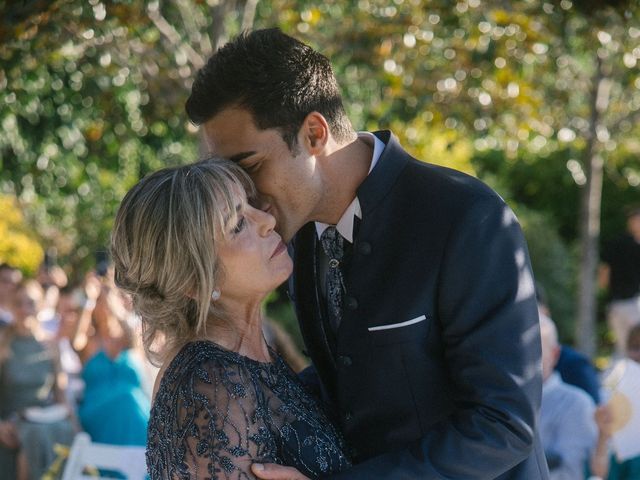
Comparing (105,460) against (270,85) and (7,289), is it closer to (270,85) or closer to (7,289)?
(270,85)

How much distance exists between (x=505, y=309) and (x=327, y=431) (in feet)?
2.02

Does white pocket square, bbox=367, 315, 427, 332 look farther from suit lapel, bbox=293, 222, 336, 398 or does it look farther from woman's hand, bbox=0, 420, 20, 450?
woman's hand, bbox=0, 420, 20, 450

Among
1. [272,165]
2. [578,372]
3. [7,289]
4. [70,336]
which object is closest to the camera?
[272,165]

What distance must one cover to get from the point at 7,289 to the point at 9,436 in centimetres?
155

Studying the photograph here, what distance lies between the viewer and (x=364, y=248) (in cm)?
264

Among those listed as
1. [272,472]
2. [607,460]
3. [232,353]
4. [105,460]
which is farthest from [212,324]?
[607,460]

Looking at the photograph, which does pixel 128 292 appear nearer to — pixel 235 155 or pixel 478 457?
pixel 235 155

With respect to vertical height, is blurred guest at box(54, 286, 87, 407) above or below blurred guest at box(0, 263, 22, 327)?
below

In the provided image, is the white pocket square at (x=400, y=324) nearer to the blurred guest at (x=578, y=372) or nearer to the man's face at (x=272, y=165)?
the man's face at (x=272, y=165)

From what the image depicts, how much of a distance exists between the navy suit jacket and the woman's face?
0.21 m

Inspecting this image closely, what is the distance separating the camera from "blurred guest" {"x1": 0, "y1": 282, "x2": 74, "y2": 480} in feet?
23.1

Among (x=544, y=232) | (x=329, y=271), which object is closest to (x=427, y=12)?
(x=329, y=271)

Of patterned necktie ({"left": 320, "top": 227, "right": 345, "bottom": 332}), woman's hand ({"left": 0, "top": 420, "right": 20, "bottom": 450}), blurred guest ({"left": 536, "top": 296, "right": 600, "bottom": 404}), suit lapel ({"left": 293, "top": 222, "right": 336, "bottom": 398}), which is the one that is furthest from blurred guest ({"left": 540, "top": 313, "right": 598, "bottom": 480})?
woman's hand ({"left": 0, "top": 420, "right": 20, "bottom": 450})

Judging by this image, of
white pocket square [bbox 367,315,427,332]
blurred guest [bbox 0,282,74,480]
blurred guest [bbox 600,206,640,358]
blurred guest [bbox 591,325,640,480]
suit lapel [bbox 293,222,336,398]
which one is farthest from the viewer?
blurred guest [bbox 600,206,640,358]
